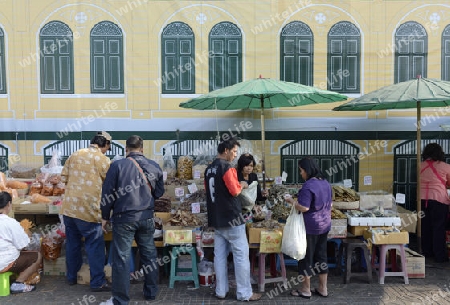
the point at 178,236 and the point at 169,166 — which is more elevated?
the point at 169,166

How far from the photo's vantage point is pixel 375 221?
5.87 m

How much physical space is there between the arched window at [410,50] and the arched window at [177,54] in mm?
3589

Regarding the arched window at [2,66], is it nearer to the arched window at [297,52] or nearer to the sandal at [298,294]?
the arched window at [297,52]

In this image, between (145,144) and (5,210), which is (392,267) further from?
(5,210)

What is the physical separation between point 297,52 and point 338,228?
3.28 m


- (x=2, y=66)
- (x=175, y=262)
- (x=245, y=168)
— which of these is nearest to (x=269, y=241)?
(x=245, y=168)

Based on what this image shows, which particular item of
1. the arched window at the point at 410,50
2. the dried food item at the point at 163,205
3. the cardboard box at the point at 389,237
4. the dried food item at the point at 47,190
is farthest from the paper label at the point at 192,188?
the arched window at the point at 410,50

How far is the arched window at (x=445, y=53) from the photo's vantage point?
300 inches

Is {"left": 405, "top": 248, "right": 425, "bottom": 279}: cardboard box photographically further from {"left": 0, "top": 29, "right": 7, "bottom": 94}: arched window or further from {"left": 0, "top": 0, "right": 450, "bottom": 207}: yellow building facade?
{"left": 0, "top": 29, "right": 7, "bottom": 94}: arched window

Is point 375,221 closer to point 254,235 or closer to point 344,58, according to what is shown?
point 254,235

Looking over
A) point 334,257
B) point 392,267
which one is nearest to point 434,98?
point 392,267

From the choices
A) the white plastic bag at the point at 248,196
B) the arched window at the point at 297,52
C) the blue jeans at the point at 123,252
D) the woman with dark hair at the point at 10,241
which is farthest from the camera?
the arched window at the point at 297,52

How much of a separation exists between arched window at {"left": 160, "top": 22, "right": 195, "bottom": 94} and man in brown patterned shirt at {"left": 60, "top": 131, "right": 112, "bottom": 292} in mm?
2409

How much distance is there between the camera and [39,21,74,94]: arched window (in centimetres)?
745
